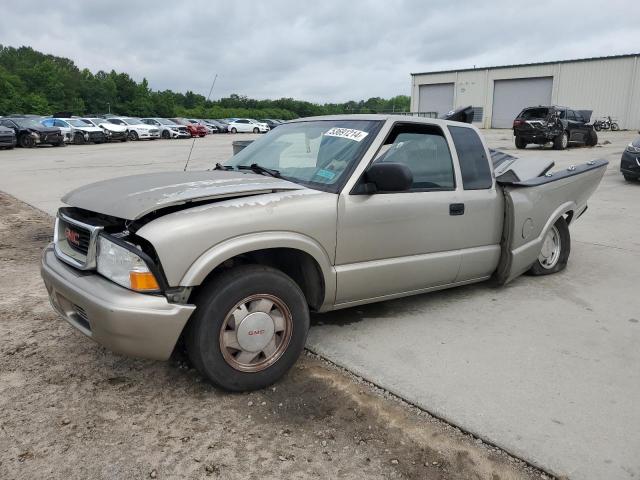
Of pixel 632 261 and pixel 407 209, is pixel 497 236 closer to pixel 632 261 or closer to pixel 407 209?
pixel 407 209

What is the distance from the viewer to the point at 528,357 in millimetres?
3379

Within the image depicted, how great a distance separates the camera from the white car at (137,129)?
32438 mm

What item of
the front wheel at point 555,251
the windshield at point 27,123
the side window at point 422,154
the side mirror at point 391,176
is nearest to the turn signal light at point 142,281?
the side mirror at point 391,176

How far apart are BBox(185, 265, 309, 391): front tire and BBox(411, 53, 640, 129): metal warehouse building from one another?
139ft

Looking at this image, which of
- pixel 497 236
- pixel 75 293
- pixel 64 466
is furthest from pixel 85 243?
pixel 497 236

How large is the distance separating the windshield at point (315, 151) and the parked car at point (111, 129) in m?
28.7

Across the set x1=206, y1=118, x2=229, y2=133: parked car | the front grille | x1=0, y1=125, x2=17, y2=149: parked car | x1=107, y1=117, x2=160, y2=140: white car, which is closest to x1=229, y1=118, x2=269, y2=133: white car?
x1=206, y1=118, x2=229, y2=133: parked car

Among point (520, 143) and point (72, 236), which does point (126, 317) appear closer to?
point (72, 236)

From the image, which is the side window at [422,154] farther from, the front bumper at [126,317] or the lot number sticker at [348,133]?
the front bumper at [126,317]

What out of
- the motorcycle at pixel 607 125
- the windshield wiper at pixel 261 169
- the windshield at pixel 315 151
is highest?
the motorcycle at pixel 607 125

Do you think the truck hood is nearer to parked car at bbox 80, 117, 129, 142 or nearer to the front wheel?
the front wheel

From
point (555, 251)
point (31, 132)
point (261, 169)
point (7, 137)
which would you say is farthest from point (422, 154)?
point (31, 132)

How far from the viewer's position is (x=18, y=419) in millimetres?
2670

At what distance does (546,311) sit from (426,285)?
3.63 feet
